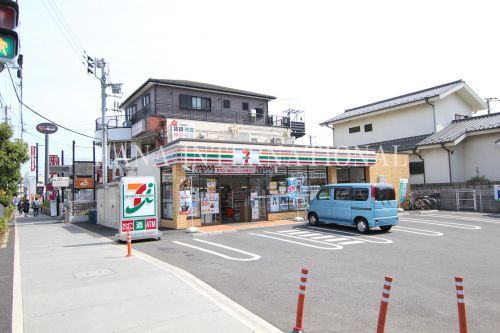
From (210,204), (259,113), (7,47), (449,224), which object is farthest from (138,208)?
(259,113)

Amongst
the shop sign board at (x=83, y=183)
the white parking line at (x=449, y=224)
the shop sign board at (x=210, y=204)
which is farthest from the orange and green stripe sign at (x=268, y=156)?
the shop sign board at (x=83, y=183)

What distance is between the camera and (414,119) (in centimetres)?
2791

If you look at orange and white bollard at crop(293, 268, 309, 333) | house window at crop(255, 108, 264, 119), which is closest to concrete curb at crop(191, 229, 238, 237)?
orange and white bollard at crop(293, 268, 309, 333)

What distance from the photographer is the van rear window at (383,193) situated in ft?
43.6

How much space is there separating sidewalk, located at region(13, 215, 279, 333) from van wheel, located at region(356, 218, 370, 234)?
793cm

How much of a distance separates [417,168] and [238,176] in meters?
15.2

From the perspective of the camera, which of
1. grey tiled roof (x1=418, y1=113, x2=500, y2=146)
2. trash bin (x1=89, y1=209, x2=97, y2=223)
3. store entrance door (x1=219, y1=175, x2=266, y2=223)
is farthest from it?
grey tiled roof (x1=418, y1=113, x2=500, y2=146)

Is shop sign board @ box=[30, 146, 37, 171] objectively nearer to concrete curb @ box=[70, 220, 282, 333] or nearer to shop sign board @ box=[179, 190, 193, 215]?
shop sign board @ box=[179, 190, 193, 215]

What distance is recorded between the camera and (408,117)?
2831cm

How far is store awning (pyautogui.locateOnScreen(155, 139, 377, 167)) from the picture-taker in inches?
606

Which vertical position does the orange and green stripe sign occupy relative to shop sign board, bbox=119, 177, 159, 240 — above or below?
above

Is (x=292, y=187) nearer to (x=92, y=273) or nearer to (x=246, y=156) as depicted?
(x=246, y=156)

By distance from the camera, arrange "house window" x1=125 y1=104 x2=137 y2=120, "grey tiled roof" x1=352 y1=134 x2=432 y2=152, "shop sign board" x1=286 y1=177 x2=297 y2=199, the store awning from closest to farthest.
Result: 1. the store awning
2. "shop sign board" x1=286 y1=177 x2=297 y2=199
3. "grey tiled roof" x1=352 y1=134 x2=432 y2=152
4. "house window" x1=125 y1=104 x2=137 y2=120

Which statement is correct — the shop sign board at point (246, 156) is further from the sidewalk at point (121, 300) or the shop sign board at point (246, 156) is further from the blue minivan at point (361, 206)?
the sidewalk at point (121, 300)
